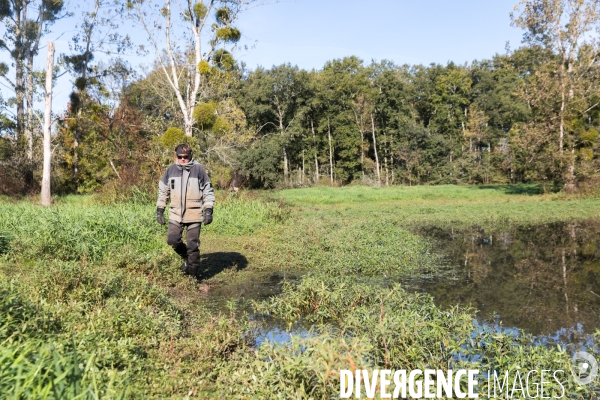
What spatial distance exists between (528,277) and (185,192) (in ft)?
19.8

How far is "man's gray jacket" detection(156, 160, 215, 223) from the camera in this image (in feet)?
24.1

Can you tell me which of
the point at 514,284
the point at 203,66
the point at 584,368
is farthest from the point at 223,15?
the point at 584,368

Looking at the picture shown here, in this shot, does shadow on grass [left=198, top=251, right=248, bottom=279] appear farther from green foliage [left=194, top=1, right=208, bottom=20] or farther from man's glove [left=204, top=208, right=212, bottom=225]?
green foliage [left=194, top=1, right=208, bottom=20]

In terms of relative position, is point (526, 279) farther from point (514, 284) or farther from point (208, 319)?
point (208, 319)

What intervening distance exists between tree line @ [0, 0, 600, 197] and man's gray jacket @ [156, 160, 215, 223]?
10.3 m

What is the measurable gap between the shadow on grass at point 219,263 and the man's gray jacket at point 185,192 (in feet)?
3.68

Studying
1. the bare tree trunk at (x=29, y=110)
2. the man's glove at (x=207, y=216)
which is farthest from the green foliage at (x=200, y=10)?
the man's glove at (x=207, y=216)

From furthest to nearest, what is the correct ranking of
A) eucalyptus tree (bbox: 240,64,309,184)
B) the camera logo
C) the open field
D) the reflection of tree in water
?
eucalyptus tree (bbox: 240,64,309,184)
the reflection of tree in water
the camera logo
the open field

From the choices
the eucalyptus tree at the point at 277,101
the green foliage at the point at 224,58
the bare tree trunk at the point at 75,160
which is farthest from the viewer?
the eucalyptus tree at the point at 277,101

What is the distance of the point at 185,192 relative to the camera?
24.1ft

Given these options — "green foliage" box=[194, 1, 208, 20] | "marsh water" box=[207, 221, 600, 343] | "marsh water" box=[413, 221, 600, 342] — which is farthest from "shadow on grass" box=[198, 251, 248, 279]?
"green foliage" box=[194, 1, 208, 20]

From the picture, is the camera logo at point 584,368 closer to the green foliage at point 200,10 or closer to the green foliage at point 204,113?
the green foliage at point 204,113

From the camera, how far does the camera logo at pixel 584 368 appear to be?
3541 millimetres

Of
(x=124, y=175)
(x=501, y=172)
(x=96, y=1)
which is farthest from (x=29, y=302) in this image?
(x=501, y=172)
